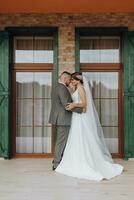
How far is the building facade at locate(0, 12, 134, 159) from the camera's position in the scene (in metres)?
7.16

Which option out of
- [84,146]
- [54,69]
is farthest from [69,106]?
[54,69]

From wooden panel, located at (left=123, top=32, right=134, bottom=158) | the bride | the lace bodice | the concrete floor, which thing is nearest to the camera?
the concrete floor

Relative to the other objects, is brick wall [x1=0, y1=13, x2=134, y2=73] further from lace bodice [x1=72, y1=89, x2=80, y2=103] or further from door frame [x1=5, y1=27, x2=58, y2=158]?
lace bodice [x1=72, y1=89, x2=80, y2=103]

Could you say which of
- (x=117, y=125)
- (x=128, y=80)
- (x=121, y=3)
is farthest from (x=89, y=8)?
(x=117, y=125)

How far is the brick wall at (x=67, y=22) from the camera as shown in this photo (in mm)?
7176

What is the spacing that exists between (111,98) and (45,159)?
5.70 feet

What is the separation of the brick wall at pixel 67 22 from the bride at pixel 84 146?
92 cm

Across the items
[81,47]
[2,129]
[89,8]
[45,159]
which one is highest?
[89,8]

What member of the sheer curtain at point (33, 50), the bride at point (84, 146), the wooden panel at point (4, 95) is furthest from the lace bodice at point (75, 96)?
the wooden panel at point (4, 95)

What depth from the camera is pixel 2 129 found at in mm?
7184

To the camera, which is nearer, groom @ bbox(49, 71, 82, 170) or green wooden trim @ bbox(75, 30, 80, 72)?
groom @ bbox(49, 71, 82, 170)

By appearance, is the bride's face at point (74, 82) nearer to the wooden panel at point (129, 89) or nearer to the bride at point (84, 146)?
the bride at point (84, 146)

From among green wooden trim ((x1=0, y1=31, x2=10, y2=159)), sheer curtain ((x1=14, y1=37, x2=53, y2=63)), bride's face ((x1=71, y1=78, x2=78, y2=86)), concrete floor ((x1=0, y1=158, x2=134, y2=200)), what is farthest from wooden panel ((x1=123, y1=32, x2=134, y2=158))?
green wooden trim ((x1=0, y1=31, x2=10, y2=159))

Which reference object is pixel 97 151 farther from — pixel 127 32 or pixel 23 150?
pixel 127 32
